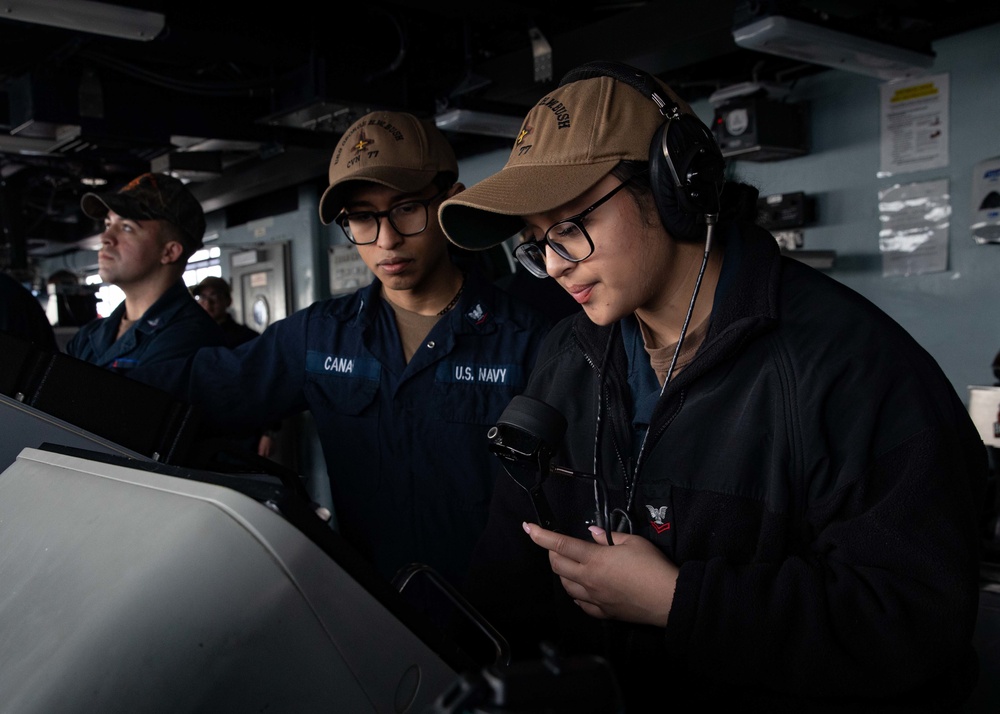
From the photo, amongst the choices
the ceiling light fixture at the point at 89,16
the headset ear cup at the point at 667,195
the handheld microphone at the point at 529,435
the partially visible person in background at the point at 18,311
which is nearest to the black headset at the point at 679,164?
the headset ear cup at the point at 667,195

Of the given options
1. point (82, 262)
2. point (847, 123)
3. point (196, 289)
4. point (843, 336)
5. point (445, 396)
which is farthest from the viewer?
point (82, 262)

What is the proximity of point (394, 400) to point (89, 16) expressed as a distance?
1890 mm

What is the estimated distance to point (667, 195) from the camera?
3.38ft

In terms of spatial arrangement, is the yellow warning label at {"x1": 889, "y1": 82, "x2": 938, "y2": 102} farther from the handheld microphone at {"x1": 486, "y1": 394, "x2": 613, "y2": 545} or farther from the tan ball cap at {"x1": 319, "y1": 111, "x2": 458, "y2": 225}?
the handheld microphone at {"x1": 486, "y1": 394, "x2": 613, "y2": 545}

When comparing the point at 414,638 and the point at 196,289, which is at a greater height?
the point at 196,289

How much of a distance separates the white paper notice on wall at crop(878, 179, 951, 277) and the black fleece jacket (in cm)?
301


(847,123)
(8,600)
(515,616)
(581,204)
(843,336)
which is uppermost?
(847,123)

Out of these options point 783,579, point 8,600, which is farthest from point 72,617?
point 783,579

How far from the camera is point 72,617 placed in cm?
55

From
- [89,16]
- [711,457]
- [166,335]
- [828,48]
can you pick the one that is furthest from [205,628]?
[828,48]

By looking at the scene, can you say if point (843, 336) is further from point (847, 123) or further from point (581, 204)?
point (847, 123)

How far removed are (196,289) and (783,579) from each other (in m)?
5.30

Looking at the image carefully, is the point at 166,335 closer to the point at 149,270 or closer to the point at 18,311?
the point at 149,270

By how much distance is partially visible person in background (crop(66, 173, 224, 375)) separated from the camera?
2.13 metres
